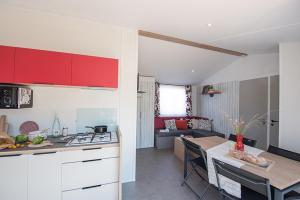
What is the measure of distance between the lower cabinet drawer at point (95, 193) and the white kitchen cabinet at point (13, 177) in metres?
0.40

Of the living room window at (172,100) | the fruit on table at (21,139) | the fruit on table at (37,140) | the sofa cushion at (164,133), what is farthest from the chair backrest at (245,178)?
the living room window at (172,100)

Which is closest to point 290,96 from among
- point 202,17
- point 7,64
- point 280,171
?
point 280,171

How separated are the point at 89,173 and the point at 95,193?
257 mm

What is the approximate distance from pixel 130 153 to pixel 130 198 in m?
0.65

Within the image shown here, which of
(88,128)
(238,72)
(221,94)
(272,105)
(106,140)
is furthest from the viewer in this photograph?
(221,94)

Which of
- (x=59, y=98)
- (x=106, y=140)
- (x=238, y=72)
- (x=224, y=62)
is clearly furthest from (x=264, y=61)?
(x=59, y=98)

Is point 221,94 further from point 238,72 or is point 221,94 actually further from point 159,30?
point 159,30

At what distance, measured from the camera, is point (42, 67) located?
1861mm

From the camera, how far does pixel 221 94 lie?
4695mm

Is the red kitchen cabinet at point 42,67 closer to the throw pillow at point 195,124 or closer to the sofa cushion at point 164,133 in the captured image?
the sofa cushion at point 164,133

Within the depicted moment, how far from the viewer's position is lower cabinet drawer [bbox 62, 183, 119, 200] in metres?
1.69

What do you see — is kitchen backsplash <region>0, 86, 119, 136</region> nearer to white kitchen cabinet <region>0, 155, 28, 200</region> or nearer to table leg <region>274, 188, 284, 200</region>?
white kitchen cabinet <region>0, 155, 28, 200</region>

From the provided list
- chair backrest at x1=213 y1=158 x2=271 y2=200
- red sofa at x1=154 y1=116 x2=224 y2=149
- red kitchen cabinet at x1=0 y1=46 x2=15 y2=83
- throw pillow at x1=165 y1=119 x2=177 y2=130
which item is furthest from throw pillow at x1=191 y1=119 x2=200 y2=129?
red kitchen cabinet at x1=0 y1=46 x2=15 y2=83

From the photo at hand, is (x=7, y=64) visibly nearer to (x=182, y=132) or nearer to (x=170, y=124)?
(x=170, y=124)
